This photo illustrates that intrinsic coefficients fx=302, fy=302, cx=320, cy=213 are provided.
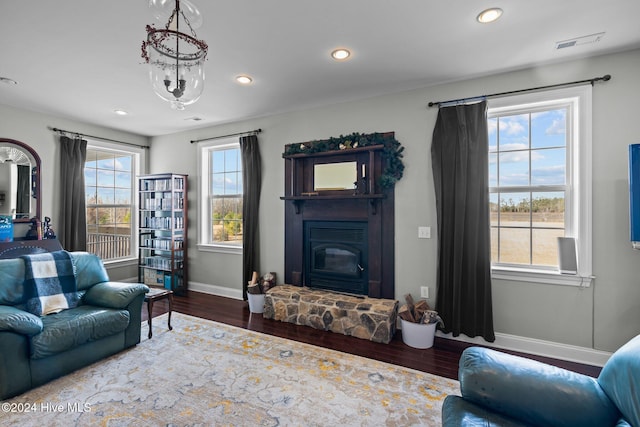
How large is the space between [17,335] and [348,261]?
293 centimetres

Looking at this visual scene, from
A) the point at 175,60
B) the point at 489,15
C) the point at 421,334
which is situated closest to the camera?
the point at 175,60

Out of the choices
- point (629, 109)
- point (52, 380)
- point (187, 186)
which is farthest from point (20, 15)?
point (629, 109)

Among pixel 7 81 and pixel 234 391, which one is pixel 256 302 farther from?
pixel 7 81

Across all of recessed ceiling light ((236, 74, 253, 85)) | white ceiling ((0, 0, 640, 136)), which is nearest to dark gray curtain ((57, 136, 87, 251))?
white ceiling ((0, 0, 640, 136))

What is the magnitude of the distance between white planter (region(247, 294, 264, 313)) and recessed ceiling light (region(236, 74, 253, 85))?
253cm

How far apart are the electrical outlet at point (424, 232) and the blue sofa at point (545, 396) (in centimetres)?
187

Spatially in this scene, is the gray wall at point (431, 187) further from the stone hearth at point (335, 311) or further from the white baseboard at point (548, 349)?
the stone hearth at point (335, 311)

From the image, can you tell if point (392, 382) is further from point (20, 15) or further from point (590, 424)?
point (20, 15)

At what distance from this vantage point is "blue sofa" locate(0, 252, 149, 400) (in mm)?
2086

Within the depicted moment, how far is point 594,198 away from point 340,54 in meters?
2.51

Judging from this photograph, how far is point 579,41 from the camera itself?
236 centimetres

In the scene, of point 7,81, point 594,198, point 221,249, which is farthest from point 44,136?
point 594,198

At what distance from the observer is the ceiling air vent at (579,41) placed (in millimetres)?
2287

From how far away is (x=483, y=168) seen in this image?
290cm
